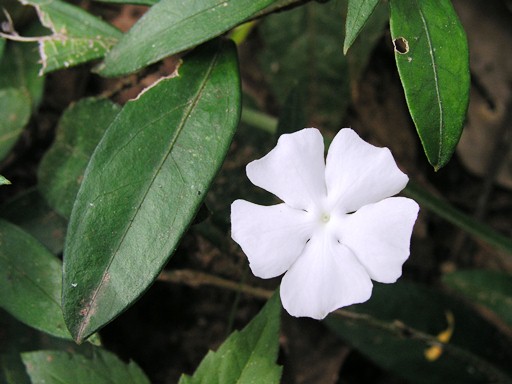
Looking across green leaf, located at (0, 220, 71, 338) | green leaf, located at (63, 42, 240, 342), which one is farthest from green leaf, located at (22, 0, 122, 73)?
green leaf, located at (0, 220, 71, 338)

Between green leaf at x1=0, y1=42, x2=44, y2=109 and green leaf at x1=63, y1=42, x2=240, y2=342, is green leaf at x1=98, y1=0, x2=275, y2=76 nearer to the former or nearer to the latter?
green leaf at x1=63, y1=42, x2=240, y2=342

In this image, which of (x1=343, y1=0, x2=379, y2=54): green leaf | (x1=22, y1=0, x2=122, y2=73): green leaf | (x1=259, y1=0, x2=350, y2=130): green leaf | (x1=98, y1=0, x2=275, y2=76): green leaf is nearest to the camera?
(x1=343, y1=0, x2=379, y2=54): green leaf

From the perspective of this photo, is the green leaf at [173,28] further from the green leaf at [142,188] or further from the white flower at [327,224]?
the white flower at [327,224]

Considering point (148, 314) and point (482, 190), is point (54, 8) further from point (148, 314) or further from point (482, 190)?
point (482, 190)

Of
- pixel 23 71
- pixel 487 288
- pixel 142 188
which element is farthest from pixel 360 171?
pixel 23 71

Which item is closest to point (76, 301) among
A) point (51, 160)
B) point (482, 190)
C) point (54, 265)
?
point (54, 265)

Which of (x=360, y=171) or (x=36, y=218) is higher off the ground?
(x=360, y=171)

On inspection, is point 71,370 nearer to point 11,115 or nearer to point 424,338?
point 11,115

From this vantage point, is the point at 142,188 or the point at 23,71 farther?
the point at 23,71
